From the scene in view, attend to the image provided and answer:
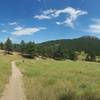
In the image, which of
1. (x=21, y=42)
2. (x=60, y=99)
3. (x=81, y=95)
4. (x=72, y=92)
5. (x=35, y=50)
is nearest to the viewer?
(x=60, y=99)

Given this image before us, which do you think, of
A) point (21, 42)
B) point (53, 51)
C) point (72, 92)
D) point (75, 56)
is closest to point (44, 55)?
point (53, 51)

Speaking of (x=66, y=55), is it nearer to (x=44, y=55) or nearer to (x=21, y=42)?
(x=44, y=55)

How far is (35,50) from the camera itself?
146500mm

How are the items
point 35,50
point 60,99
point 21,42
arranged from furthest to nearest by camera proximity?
point 21,42
point 35,50
point 60,99

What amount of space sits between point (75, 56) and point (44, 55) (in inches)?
715

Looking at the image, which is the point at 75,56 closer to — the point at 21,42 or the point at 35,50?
the point at 35,50

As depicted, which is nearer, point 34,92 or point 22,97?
point 22,97

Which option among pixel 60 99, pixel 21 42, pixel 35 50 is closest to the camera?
pixel 60 99

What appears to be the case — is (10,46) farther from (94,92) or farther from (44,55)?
(94,92)

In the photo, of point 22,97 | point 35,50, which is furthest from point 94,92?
point 35,50

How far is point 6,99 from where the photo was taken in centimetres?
1755

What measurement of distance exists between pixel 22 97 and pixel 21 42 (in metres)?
168

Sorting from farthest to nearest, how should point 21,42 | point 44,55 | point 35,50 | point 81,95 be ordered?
point 21,42 < point 44,55 < point 35,50 < point 81,95

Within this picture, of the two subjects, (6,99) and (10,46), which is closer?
(6,99)
